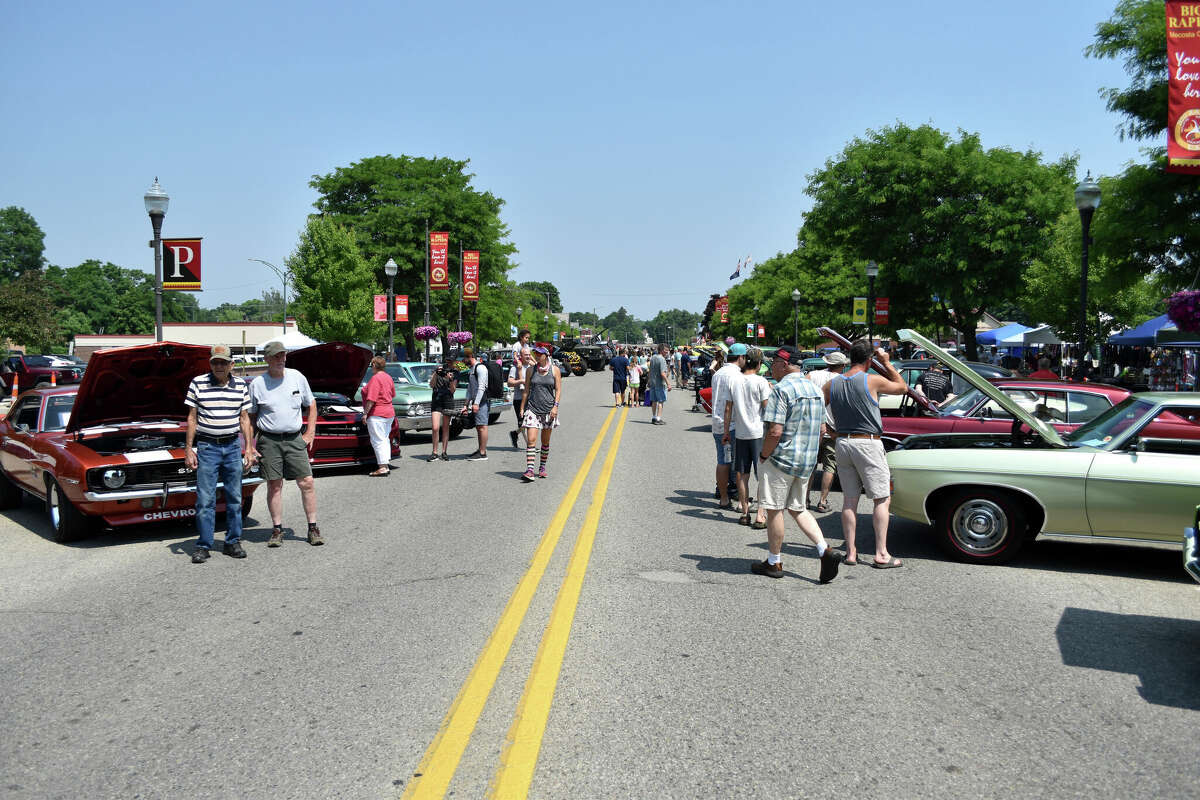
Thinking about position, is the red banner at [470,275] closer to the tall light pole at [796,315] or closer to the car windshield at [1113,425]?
the tall light pole at [796,315]

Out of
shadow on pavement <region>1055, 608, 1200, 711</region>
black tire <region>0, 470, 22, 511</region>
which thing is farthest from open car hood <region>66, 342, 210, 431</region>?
shadow on pavement <region>1055, 608, 1200, 711</region>

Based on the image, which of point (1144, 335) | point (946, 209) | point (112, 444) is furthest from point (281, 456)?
point (946, 209)

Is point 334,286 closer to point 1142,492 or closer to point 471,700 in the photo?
point 1142,492

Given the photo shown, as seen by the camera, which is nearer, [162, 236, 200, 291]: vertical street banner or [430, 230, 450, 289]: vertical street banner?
[162, 236, 200, 291]: vertical street banner

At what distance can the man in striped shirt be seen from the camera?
7.88 m

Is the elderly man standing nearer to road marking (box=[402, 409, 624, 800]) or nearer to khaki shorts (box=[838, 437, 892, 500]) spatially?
road marking (box=[402, 409, 624, 800])

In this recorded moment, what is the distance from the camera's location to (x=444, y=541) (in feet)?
28.0

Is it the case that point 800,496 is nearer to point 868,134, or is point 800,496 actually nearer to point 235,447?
point 235,447

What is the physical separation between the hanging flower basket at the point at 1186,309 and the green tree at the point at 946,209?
48.4 ft

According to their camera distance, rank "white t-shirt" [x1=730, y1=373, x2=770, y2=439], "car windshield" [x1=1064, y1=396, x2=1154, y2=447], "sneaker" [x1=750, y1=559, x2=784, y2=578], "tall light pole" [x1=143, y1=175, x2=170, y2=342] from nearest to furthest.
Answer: "sneaker" [x1=750, y1=559, x2=784, y2=578] < "car windshield" [x1=1064, y1=396, x2=1154, y2=447] < "white t-shirt" [x1=730, y1=373, x2=770, y2=439] < "tall light pole" [x1=143, y1=175, x2=170, y2=342]

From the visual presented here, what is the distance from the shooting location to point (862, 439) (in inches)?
300

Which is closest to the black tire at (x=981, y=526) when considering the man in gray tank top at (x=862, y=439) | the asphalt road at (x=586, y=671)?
the asphalt road at (x=586, y=671)

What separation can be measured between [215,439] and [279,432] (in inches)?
21.8

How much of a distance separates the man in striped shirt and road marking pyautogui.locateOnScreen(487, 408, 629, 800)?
2.97 m
